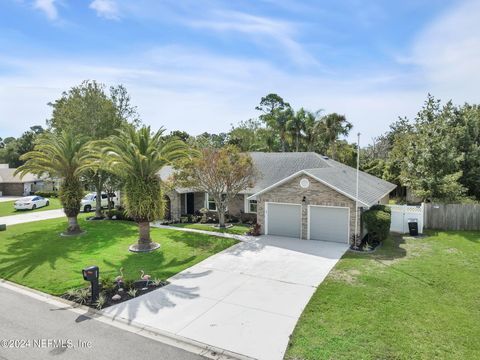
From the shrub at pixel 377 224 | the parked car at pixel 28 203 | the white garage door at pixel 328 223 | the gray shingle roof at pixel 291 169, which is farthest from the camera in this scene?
the parked car at pixel 28 203

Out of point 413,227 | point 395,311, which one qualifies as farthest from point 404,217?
point 395,311

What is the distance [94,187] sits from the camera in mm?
26688

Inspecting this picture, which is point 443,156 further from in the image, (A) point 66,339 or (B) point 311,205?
(A) point 66,339

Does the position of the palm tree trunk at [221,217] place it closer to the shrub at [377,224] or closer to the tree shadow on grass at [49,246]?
the tree shadow on grass at [49,246]

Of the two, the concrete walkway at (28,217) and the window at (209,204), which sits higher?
the window at (209,204)

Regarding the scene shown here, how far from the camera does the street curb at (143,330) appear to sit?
7.48 m

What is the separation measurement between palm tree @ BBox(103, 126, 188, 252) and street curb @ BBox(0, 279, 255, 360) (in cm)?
563

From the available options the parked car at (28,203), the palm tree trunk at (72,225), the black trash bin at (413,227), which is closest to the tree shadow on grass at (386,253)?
the black trash bin at (413,227)

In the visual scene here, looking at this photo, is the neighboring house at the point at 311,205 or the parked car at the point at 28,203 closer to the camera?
the neighboring house at the point at 311,205

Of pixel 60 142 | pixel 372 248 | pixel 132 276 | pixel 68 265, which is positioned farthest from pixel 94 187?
pixel 372 248

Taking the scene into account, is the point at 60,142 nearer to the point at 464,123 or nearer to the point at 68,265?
the point at 68,265

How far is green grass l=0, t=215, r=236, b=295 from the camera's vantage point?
41.7ft

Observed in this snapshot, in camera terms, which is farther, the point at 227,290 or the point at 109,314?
the point at 227,290

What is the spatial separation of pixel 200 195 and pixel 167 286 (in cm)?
1511
